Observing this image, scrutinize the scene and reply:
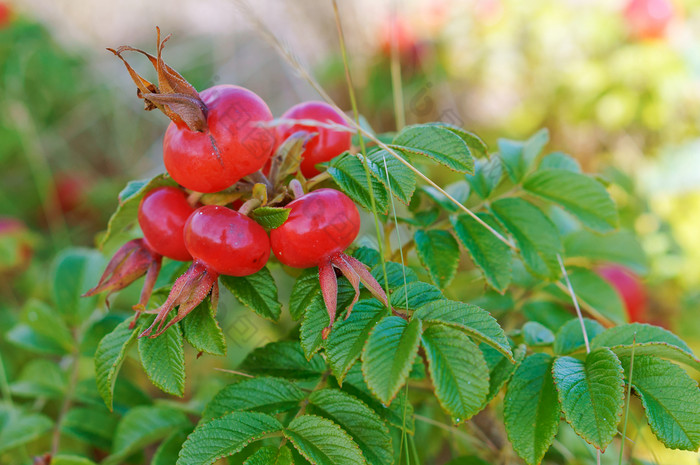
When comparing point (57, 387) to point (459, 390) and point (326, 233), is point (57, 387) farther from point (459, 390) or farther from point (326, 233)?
point (459, 390)

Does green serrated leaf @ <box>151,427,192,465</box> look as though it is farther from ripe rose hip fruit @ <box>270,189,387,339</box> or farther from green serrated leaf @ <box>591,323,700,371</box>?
green serrated leaf @ <box>591,323,700,371</box>

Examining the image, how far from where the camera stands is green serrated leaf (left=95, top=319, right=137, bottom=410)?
76 centimetres

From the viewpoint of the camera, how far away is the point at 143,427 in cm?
99

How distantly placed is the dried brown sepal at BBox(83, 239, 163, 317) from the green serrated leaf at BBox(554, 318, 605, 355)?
24.6 inches

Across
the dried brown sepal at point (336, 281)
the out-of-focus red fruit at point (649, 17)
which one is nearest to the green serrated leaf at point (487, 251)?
the dried brown sepal at point (336, 281)

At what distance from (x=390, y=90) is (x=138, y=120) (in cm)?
145

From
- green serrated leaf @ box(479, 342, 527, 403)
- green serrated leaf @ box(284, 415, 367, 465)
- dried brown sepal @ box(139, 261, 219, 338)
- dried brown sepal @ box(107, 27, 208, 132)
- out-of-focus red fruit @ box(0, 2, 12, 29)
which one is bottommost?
green serrated leaf @ box(479, 342, 527, 403)

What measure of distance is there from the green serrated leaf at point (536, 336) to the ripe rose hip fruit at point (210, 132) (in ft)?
1.63

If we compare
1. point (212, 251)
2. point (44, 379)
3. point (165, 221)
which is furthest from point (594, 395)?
point (44, 379)

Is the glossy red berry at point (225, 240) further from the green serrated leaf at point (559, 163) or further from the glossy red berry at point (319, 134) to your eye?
the green serrated leaf at point (559, 163)

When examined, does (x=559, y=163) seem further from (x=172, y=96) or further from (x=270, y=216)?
(x=172, y=96)

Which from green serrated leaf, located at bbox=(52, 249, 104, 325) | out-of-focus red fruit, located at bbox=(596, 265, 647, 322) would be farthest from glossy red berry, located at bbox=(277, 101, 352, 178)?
out-of-focus red fruit, located at bbox=(596, 265, 647, 322)

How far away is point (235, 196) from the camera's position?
82 centimetres

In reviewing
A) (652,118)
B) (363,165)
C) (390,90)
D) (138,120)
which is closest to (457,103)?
(390,90)
